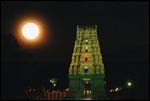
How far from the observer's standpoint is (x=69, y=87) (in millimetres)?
52750

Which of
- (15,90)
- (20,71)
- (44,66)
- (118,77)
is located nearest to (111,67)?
(118,77)

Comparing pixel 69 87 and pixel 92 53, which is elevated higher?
pixel 92 53

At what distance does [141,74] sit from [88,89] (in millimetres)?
13677

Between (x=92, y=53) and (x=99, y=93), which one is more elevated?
(x=92, y=53)

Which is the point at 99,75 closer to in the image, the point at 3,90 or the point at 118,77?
the point at 118,77

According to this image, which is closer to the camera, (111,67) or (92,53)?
(111,67)

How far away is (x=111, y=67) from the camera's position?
168 feet

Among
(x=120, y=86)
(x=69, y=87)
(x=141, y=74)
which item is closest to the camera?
(x=141, y=74)

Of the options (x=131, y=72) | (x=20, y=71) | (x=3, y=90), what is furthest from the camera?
(x=131, y=72)

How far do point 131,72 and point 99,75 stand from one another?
10.4m

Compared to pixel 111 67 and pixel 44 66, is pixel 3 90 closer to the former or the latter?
pixel 44 66

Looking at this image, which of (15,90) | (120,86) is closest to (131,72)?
(120,86)

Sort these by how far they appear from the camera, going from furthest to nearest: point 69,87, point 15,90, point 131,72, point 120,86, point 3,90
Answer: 1. point 69,87
2. point 120,86
3. point 131,72
4. point 15,90
5. point 3,90

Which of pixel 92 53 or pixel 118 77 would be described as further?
pixel 92 53
